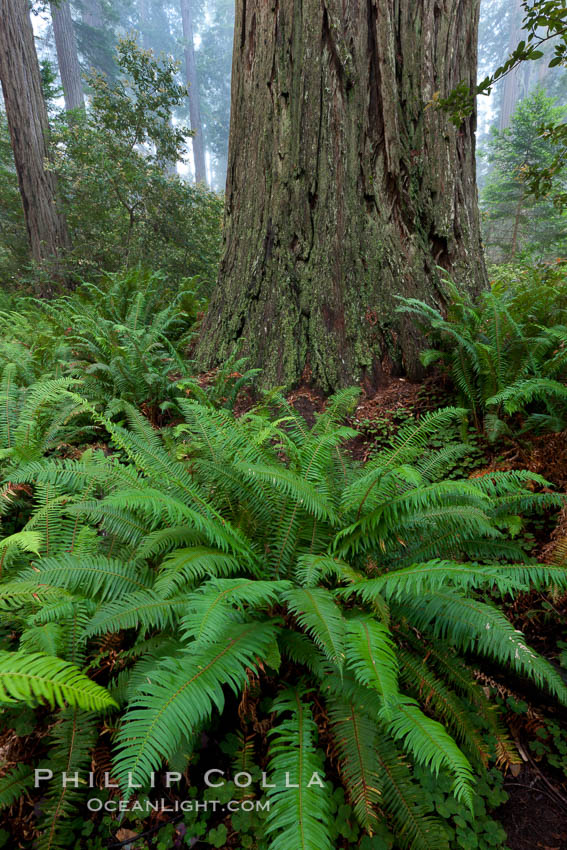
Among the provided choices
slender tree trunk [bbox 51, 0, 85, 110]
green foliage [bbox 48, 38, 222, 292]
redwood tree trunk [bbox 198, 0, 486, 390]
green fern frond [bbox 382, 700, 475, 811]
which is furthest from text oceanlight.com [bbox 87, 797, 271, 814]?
slender tree trunk [bbox 51, 0, 85, 110]

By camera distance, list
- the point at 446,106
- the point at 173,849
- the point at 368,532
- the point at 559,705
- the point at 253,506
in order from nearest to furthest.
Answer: the point at 173,849 < the point at 559,705 < the point at 368,532 < the point at 253,506 < the point at 446,106

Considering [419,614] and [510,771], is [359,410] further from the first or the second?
[510,771]

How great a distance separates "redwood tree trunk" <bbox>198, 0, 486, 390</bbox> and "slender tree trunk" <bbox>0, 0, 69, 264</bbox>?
521 cm

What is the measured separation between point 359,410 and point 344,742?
215 cm

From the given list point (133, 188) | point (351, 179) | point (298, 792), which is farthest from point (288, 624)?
point (133, 188)

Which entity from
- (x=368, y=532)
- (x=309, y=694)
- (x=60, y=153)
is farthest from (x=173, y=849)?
(x=60, y=153)

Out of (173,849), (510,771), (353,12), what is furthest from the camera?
(353,12)

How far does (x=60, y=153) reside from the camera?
23.6ft

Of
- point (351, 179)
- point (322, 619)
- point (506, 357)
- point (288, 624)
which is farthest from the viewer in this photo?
point (351, 179)

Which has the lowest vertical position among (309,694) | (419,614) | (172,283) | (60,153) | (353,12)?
(309,694)

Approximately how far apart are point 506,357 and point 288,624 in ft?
7.26

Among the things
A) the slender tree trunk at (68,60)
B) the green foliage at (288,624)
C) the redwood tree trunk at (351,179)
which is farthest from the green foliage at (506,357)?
the slender tree trunk at (68,60)

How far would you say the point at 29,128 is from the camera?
6.75m

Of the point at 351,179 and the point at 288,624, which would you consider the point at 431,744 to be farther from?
the point at 351,179
